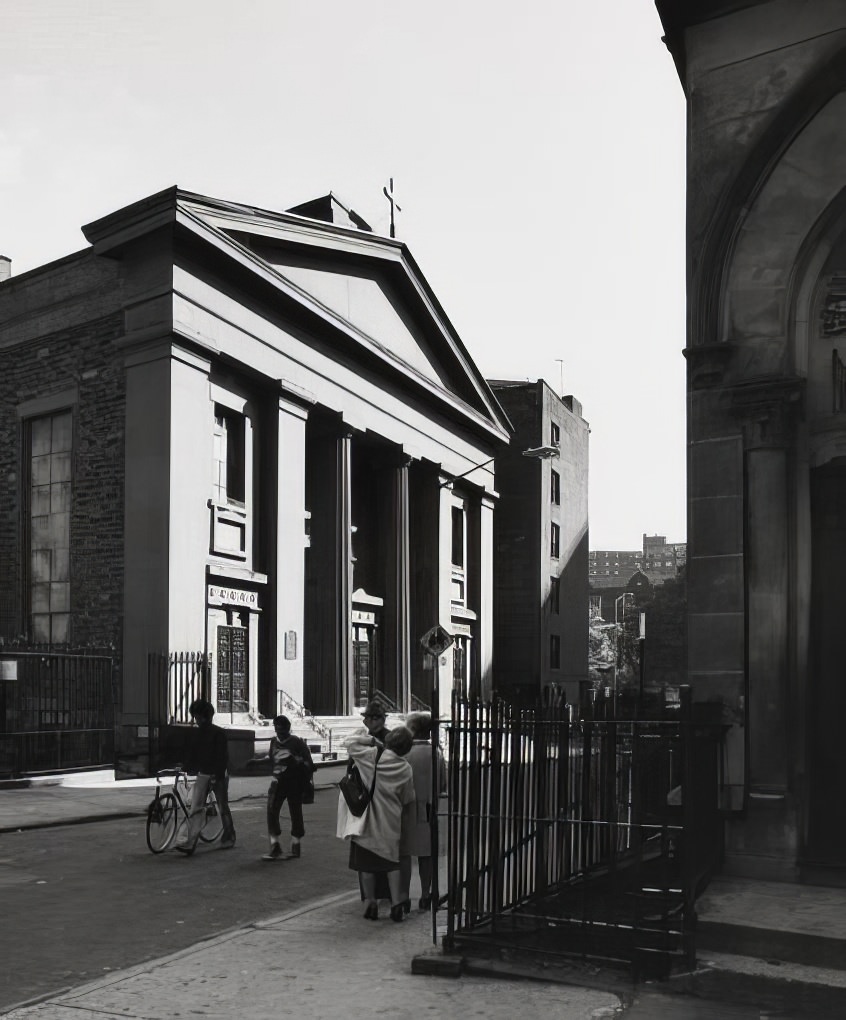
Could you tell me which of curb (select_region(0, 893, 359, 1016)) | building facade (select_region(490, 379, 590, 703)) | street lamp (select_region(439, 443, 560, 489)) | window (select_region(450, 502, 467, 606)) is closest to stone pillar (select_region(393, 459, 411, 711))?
street lamp (select_region(439, 443, 560, 489))

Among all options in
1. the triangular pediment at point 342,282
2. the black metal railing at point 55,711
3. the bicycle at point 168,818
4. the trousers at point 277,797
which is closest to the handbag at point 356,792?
the trousers at point 277,797

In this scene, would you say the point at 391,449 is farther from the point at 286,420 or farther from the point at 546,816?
the point at 546,816

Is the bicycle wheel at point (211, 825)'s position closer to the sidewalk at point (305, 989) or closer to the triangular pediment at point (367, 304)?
the sidewalk at point (305, 989)

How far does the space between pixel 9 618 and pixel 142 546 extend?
232 inches

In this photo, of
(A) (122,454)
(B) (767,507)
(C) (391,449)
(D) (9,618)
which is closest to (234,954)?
(B) (767,507)

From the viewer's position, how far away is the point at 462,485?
154 feet

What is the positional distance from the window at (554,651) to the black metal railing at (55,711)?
1434 inches

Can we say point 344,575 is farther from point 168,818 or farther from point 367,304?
point 168,818

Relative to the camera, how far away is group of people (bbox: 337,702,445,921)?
9852 mm

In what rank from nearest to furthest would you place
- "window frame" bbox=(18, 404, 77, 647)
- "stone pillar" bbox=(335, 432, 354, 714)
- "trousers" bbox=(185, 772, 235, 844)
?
"trousers" bbox=(185, 772, 235, 844) → "window frame" bbox=(18, 404, 77, 647) → "stone pillar" bbox=(335, 432, 354, 714)

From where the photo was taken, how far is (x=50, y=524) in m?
30.2

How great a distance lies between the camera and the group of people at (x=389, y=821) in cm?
985

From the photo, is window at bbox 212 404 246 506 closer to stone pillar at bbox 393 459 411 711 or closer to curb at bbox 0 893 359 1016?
stone pillar at bbox 393 459 411 711

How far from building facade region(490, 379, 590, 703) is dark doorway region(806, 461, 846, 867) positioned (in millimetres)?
45141
